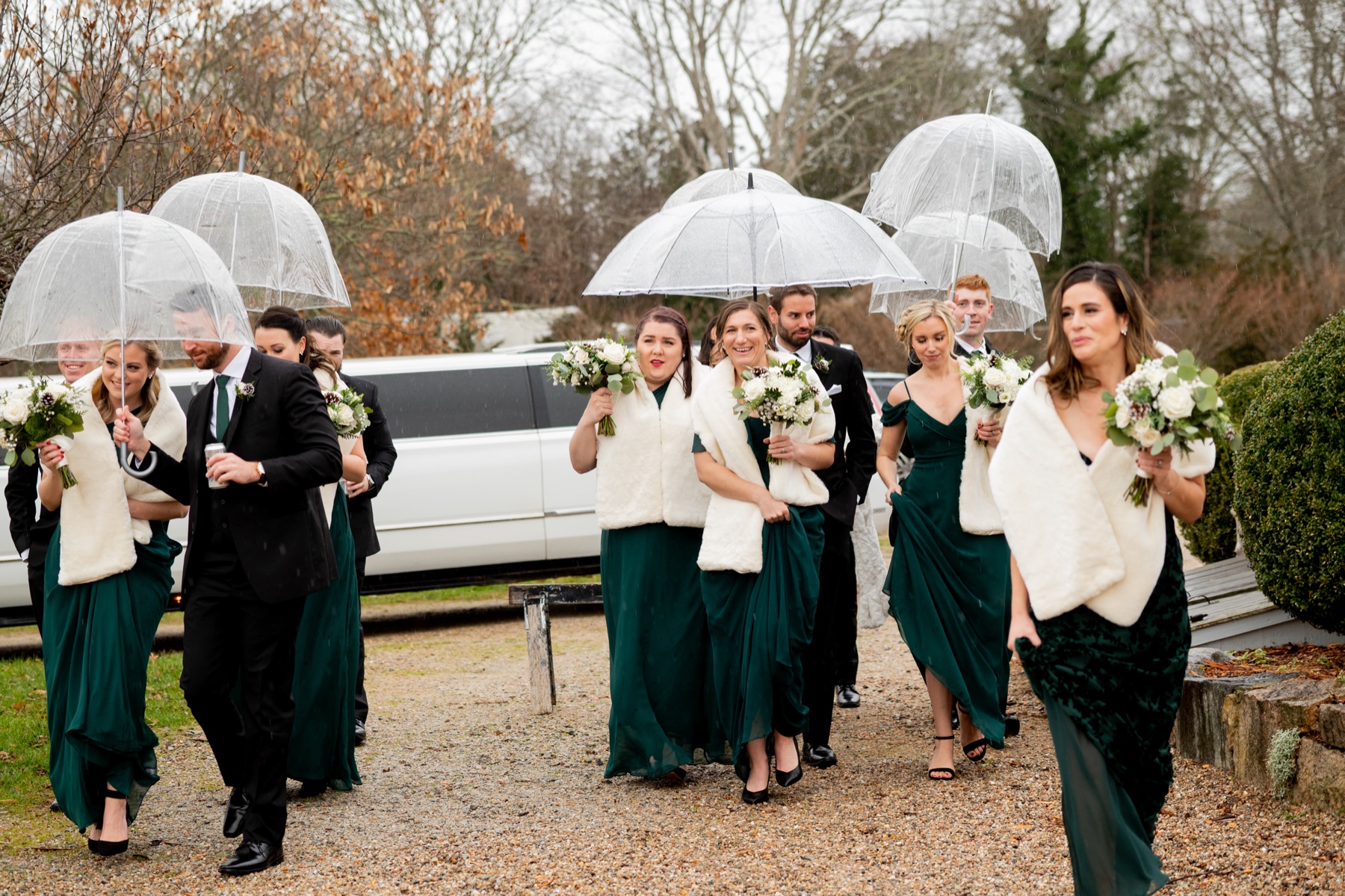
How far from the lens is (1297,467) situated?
5457 mm

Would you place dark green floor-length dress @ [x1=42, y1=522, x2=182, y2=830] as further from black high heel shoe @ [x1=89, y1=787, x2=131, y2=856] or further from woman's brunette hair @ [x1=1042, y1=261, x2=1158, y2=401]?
woman's brunette hair @ [x1=1042, y1=261, x2=1158, y2=401]

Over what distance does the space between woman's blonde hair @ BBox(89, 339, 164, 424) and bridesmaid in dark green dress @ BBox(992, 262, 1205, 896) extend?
3.32m

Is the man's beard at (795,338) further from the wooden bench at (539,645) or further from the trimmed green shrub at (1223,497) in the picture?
the trimmed green shrub at (1223,497)

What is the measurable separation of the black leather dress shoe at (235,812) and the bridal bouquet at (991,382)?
3.52 m

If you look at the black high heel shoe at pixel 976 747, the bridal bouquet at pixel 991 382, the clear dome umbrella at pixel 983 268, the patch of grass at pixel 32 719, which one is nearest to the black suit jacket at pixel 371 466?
the patch of grass at pixel 32 719

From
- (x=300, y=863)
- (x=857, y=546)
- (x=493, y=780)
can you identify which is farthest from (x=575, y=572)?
(x=300, y=863)

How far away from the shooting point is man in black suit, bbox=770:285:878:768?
6086 millimetres

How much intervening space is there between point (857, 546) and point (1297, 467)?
3.40m

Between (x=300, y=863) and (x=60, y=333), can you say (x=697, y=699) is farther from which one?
(x=60, y=333)

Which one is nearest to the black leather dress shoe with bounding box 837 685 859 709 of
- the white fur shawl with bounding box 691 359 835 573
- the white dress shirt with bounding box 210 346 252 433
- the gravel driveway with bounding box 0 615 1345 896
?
the gravel driveway with bounding box 0 615 1345 896

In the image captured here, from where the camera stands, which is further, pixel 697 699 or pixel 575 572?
pixel 575 572

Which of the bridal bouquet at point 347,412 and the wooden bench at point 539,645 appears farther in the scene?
the wooden bench at point 539,645

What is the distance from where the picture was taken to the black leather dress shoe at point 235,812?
5164 mm

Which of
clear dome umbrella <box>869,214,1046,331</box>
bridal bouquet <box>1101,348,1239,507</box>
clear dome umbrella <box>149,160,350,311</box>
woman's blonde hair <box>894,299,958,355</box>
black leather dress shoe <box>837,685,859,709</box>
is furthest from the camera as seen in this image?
black leather dress shoe <box>837,685,859,709</box>
